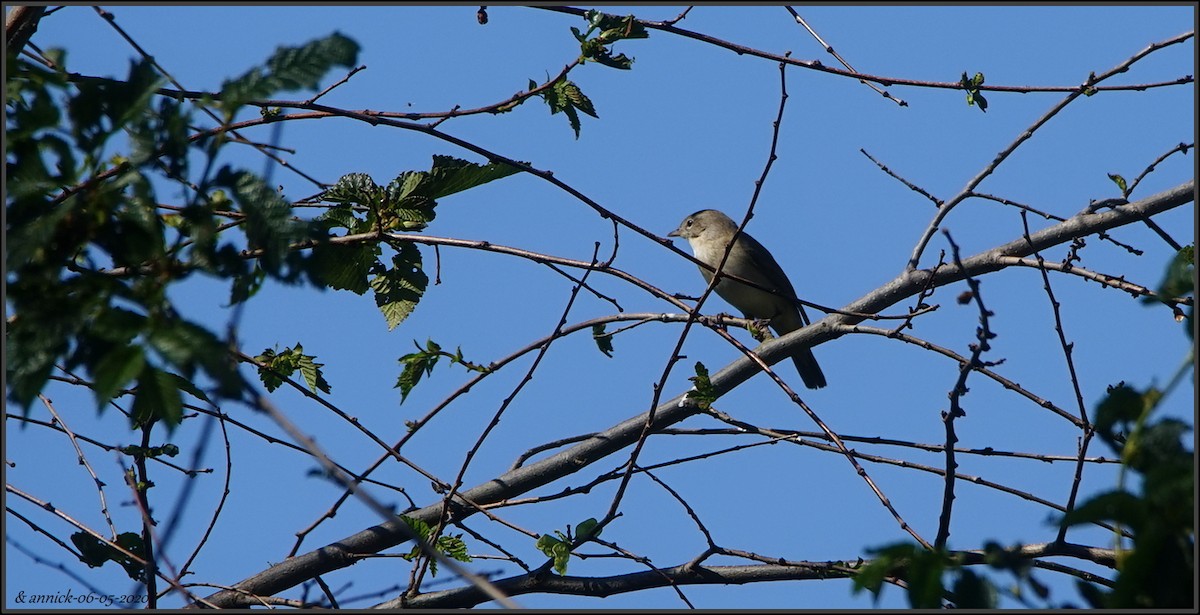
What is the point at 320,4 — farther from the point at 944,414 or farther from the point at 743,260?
the point at 743,260

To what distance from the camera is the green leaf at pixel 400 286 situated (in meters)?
4.46

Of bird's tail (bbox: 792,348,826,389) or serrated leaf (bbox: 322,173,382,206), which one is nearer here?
serrated leaf (bbox: 322,173,382,206)

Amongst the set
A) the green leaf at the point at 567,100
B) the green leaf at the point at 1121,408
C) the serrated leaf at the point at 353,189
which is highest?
the green leaf at the point at 567,100

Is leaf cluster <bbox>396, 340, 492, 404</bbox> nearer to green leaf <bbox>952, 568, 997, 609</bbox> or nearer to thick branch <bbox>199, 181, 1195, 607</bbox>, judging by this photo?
thick branch <bbox>199, 181, 1195, 607</bbox>

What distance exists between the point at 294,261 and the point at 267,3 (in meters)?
1.23

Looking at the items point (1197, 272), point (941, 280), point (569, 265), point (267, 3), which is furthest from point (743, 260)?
point (1197, 272)

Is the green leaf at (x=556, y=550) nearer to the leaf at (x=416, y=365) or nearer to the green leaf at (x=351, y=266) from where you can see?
the leaf at (x=416, y=365)

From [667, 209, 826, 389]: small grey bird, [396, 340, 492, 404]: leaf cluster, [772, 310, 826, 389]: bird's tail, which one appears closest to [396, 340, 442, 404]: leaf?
[396, 340, 492, 404]: leaf cluster

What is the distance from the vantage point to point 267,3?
10.9 feet

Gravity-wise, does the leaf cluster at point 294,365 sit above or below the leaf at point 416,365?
above

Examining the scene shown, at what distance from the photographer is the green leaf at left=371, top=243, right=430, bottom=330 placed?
A: 446cm

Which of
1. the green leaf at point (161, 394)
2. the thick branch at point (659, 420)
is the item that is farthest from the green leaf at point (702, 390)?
the green leaf at point (161, 394)

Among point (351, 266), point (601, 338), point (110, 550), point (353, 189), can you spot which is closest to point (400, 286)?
point (351, 266)

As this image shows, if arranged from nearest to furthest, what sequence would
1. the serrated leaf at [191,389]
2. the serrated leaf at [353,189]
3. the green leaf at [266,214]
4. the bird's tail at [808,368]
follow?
the green leaf at [266,214], the serrated leaf at [191,389], the serrated leaf at [353,189], the bird's tail at [808,368]
